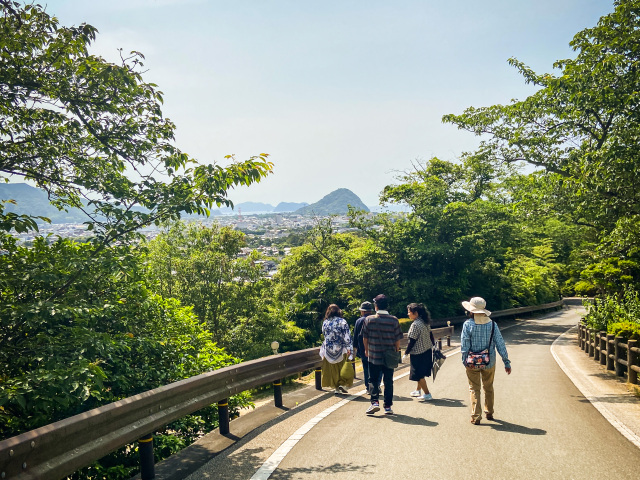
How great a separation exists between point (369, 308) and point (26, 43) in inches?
263

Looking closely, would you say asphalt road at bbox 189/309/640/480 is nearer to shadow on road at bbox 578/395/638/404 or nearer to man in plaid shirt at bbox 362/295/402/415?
shadow on road at bbox 578/395/638/404

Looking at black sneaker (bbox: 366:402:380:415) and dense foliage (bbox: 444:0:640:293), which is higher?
dense foliage (bbox: 444:0:640:293)

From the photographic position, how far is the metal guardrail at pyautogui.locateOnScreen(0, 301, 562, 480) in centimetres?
337

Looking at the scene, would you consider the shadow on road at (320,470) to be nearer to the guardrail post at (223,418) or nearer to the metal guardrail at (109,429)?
the metal guardrail at (109,429)

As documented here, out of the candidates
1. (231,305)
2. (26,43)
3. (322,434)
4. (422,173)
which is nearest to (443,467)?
(322,434)

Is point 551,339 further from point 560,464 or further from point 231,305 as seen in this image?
point 560,464

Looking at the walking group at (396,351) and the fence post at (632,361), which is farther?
the fence post at (632,361)

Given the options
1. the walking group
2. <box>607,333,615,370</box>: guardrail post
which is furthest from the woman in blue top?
<box>607,333,615,370</box>: guardrail post

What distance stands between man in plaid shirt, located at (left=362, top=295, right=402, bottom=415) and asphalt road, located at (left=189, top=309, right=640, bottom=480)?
15.1 inches

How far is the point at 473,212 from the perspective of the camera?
114 feet

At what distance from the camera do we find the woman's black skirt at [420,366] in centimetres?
927

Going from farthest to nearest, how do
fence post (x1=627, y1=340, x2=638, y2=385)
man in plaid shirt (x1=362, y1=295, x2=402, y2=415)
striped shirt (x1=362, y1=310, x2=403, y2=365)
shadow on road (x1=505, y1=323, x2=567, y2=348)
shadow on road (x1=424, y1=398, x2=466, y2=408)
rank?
shadow on road (x1=505, y1=323, x2=567, y2=348)
fence post (x1=627, y1=340, x2=638, y2=385)
shadow on road (x1=424, y1=398, x2=466, y2=408)
striped shirt (x1=362, y1=310, x2=403, y2=365)
man in plaid shirt (x1=362, y1=295, x2=402, y2=415)

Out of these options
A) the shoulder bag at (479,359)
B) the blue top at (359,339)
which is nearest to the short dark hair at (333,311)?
the blue top at (359,339)

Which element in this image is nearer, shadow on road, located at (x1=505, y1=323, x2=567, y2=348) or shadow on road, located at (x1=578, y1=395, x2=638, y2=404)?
shadow on road, located at (x1=578, y1=395, x2=638, y2=404)
